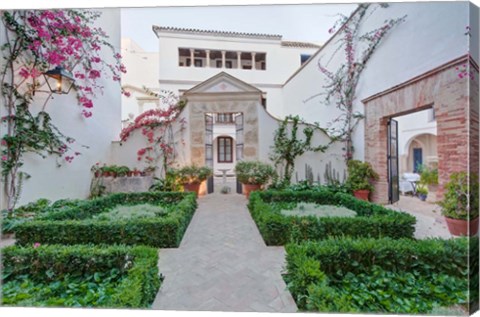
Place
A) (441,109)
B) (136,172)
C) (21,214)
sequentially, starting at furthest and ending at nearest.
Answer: (136,172) < (21,214) < (441,109)

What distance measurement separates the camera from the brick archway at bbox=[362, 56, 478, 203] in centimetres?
205

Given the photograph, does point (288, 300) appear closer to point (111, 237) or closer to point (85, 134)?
point (111, 237)

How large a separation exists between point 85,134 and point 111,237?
9.22 feet

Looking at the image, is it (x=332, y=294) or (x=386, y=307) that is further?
(x=386, y=307)

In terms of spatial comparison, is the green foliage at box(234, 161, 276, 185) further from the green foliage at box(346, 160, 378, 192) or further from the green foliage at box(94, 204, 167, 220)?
the green foliage at box(94, 204, 167, 220)

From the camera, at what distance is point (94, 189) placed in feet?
14.1

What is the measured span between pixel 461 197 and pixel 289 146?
3614mm

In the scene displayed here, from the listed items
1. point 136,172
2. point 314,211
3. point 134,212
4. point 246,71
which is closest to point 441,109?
point 314,211

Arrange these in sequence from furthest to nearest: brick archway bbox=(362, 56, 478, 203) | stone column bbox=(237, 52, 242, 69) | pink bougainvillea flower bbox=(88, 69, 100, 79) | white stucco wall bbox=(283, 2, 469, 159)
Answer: stone column bbox=(237, 52, 242, 69) → pink bougainvillea flower bbox=(88, 69, 100, 79) → white stucco wall bbox=(283, 2, 469, 159) → brick archway bbox=(362, 56, 478, 203)

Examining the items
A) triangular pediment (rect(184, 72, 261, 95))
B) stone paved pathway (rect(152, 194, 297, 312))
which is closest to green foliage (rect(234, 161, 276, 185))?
stone paved pathway (rect(152, 194, 297, 312))

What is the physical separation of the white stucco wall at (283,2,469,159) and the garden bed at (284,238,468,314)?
6.64 feet

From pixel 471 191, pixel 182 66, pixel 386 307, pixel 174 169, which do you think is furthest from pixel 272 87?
pixel 386 307

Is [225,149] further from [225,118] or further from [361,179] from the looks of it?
[361,179]

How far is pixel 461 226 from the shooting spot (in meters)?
1.99
